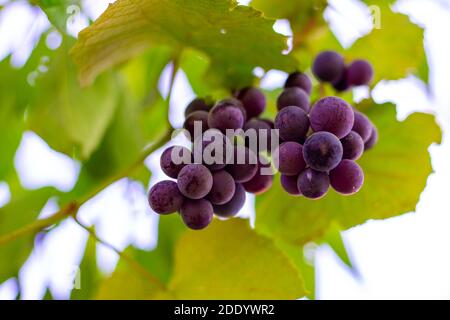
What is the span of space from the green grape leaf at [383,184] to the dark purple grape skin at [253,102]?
0.18 metres

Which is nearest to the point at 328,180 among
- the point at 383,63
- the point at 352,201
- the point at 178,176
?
the point at 178,176

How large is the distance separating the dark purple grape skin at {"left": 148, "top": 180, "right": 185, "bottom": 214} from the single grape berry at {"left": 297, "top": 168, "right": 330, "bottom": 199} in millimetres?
140

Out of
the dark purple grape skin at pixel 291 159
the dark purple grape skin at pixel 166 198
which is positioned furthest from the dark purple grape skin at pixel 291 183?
the dark purple grape skin at pixel 166 198

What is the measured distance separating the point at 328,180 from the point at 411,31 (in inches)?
24.0

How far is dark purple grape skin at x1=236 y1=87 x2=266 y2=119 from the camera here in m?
0.89

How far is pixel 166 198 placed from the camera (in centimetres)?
73

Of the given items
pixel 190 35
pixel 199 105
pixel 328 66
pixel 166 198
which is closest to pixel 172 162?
pixel 166 198

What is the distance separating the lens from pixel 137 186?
1.32 metres

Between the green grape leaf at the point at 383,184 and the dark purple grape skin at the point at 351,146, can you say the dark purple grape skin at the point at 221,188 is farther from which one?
the green grape leaf at the point at 383,184

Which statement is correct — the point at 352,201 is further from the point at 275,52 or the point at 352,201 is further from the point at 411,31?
the point at 411,31

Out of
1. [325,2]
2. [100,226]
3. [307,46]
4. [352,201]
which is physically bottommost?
[100,226]

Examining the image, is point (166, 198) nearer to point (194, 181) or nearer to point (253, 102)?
point (194, 181)

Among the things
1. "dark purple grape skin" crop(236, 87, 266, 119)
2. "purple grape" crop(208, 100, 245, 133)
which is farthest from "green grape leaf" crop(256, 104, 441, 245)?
"purple grape" crop(208, 100, 245, 133)

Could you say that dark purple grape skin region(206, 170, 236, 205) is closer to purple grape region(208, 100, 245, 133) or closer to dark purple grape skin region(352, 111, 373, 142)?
purple grape region(208, 100, 245, 133)
